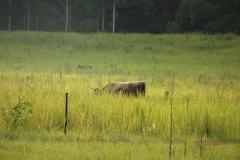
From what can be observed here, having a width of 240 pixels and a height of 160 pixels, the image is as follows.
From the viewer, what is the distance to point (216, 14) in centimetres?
6669

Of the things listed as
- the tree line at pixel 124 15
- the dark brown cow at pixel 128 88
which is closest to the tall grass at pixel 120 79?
the dark brown cow at pixel 128 88

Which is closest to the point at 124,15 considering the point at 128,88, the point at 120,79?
the point at 120,79

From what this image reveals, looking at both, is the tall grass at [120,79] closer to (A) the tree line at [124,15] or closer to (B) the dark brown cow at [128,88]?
(B) the dark brown cow at [128,88]

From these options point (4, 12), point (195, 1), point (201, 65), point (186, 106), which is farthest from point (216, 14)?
point (186, 106)

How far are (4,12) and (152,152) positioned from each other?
230ft

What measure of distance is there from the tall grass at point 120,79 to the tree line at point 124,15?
19.6 m

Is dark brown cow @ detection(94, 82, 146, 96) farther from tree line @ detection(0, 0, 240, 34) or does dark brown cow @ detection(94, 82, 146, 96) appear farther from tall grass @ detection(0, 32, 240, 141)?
tree line @ detection(0, 0, 240, 34)

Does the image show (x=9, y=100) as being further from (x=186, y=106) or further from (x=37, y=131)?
(x=186, y=106)

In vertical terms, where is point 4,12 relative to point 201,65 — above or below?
above

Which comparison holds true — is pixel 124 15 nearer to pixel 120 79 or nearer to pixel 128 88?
pixel 120 79

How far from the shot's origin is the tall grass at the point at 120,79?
10.9m

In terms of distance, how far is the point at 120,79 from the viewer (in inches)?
867

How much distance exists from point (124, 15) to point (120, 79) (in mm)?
51309

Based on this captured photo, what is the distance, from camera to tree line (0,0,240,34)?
217 ft
